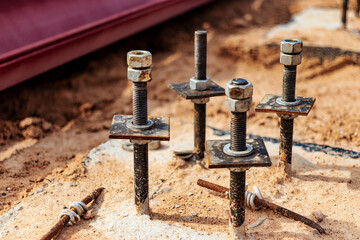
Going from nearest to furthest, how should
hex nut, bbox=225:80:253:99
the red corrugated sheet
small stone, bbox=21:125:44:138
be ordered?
hex nut, bbox=225:80:253:99 < the red corrugated sheet < small stone, bbox=21:125:44:138

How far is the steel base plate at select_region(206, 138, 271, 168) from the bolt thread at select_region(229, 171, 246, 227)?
5.3 inches

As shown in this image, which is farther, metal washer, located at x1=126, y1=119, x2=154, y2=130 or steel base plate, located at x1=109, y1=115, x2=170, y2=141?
metal washer, located at x1=126, y1=119, x2=154, y2=130

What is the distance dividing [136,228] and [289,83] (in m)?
1.70

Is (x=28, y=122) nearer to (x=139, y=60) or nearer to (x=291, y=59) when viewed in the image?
(x=139, y=60)

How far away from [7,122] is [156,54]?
10.5ft

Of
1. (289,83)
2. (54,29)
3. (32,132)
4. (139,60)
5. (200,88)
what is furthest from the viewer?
(54,29)

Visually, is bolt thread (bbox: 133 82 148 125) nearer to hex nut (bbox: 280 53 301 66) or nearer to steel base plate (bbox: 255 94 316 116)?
steel base plate (bbox: 255 94 316 116)

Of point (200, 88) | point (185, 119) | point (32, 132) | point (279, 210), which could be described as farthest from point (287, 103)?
point (32, 132)

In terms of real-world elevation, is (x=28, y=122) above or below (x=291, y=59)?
below

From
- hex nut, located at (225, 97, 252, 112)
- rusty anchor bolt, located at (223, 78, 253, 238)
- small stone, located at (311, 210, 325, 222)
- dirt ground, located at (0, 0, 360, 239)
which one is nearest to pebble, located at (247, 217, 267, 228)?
dirt ground, located at (0, 0, 360, 239)

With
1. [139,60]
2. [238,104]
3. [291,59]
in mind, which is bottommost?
[238,104]

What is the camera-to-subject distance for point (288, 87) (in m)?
3.78

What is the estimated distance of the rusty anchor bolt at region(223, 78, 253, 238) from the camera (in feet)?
9.32

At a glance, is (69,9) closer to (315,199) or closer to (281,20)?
(315,199)
